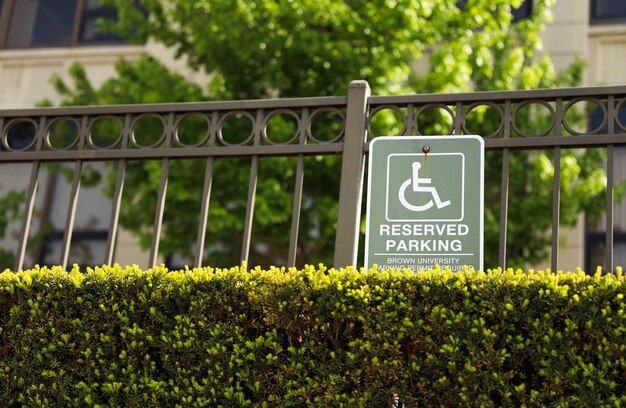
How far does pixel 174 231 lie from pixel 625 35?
7.96 m

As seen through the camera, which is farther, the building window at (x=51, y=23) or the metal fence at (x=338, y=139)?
the building window at (x=51, y=23)

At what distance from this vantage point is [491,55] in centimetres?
1298

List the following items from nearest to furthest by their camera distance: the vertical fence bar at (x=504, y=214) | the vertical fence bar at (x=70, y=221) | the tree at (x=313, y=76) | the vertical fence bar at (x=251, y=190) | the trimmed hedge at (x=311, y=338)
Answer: the trimmed hedge at (x=311, y=338)
the vertical fence bar at (x=504, y=214)
the vertical fence bar at (x=251, y=190)
the vertical fence bar at (x=70, y=221)
the tree at (x=313, y=76)

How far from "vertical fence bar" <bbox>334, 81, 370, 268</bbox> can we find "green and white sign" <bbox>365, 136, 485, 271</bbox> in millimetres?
131

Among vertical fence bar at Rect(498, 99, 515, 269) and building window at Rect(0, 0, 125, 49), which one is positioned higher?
building window at Rect(0, 0, 125, 49)

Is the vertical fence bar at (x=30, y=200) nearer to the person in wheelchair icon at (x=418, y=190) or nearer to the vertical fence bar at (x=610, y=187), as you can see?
the person in wheelchair icon at (x=418, y=190)

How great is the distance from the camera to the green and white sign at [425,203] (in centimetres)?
473

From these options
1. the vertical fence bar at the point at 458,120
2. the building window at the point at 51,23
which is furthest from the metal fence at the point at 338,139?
the building window at the point at 51,23

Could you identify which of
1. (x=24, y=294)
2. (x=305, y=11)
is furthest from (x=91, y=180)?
(x=24, y=294)

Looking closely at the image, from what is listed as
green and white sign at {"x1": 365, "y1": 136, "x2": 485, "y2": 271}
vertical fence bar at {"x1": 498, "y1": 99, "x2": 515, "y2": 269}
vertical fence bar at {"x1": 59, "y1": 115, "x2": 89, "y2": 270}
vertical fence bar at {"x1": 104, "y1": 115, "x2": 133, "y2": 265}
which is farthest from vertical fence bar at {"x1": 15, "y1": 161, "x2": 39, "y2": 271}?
vertical fence bar at {"x1": 498, "y1": 99, "x2": 515, "y2": 269}

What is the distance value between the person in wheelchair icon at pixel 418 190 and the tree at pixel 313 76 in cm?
582

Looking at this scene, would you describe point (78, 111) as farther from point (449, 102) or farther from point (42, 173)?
point (42, 173)

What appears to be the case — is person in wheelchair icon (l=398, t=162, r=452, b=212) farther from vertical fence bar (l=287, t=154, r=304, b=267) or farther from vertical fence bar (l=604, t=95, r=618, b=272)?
vertical fence bar (l=604, t=95, r=618, b=272)

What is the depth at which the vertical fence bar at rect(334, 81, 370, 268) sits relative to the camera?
4977mm
